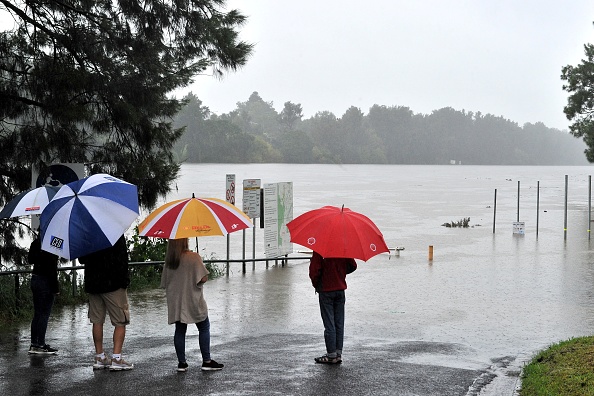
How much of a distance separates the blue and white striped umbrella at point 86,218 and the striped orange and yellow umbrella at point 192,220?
0.95 ft

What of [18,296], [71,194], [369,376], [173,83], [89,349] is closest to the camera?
[71,194]

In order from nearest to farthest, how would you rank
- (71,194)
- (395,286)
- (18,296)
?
(71,194), (18,296), (395,286)

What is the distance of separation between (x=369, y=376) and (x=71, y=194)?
3.35 metres

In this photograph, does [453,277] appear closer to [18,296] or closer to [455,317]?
[455,317]

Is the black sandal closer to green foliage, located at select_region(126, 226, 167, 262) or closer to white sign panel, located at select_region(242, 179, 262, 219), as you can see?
green foliage, located at select_region(126, 226, 167, 262)

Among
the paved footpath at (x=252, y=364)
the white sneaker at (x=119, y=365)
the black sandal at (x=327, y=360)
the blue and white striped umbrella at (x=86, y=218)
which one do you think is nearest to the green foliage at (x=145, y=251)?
the paved footpath at (x=252, y=364)

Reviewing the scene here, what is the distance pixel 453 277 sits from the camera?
1828 centimetres

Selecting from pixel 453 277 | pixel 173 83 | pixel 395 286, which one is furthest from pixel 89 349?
pixel 453 277

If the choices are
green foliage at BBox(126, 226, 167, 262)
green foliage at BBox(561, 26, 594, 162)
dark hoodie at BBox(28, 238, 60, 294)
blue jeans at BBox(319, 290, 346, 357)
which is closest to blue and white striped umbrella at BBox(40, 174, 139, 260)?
dark hoodie at BBox(28, 238, 60, 294)

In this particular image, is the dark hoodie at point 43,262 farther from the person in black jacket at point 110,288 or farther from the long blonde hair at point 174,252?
the long blonde hair at point 174,252

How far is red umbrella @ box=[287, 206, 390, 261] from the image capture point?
324 inches

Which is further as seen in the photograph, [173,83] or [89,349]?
[173,83]

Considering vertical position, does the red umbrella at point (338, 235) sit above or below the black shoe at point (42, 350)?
above

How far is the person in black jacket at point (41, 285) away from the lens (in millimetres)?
8719
